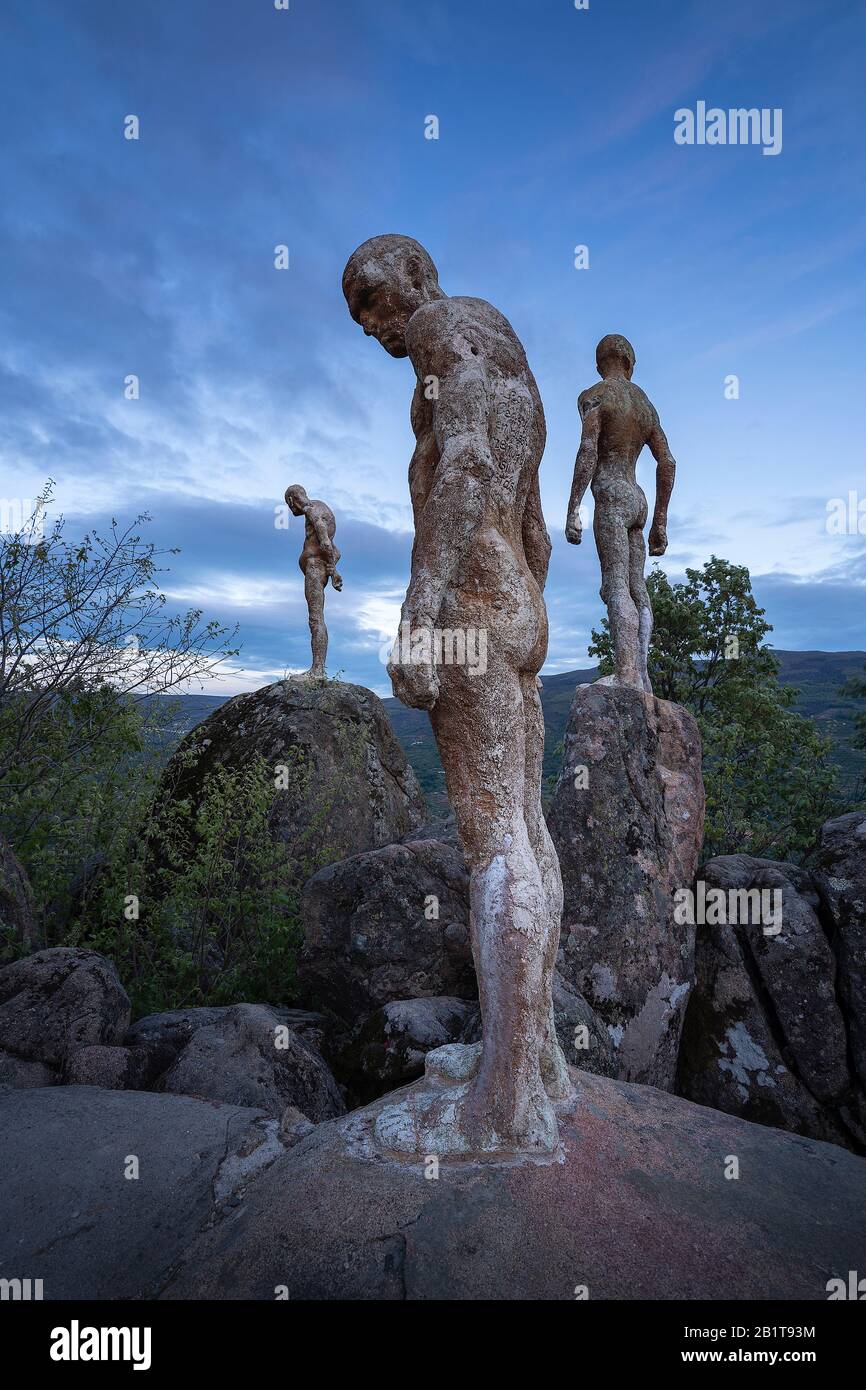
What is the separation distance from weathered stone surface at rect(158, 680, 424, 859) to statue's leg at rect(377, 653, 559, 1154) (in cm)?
490

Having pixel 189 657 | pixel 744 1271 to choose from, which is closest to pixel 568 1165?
pixel 744 1271

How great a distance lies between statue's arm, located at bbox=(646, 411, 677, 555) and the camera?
7297mm

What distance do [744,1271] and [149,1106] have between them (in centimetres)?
267

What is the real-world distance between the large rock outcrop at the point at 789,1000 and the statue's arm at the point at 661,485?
3282 mm

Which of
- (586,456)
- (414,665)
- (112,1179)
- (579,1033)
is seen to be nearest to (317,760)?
(586,456)

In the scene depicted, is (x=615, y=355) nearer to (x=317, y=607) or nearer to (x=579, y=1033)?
(x=317, y=607)

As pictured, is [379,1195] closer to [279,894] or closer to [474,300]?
[474,300]

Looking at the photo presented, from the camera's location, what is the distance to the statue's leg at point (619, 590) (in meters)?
6.51

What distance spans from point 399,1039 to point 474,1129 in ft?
6.15

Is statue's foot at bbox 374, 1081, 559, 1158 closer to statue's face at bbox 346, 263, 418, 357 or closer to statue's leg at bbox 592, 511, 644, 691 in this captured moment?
statue's face at bbox 346, 263, 418, 357

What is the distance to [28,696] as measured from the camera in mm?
5195

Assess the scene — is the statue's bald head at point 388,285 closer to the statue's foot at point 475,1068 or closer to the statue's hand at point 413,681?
the statue's hand at point 413,681

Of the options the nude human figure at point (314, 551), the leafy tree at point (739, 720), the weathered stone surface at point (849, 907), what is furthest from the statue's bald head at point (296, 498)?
the weathered stone surface at point (849, 907)
